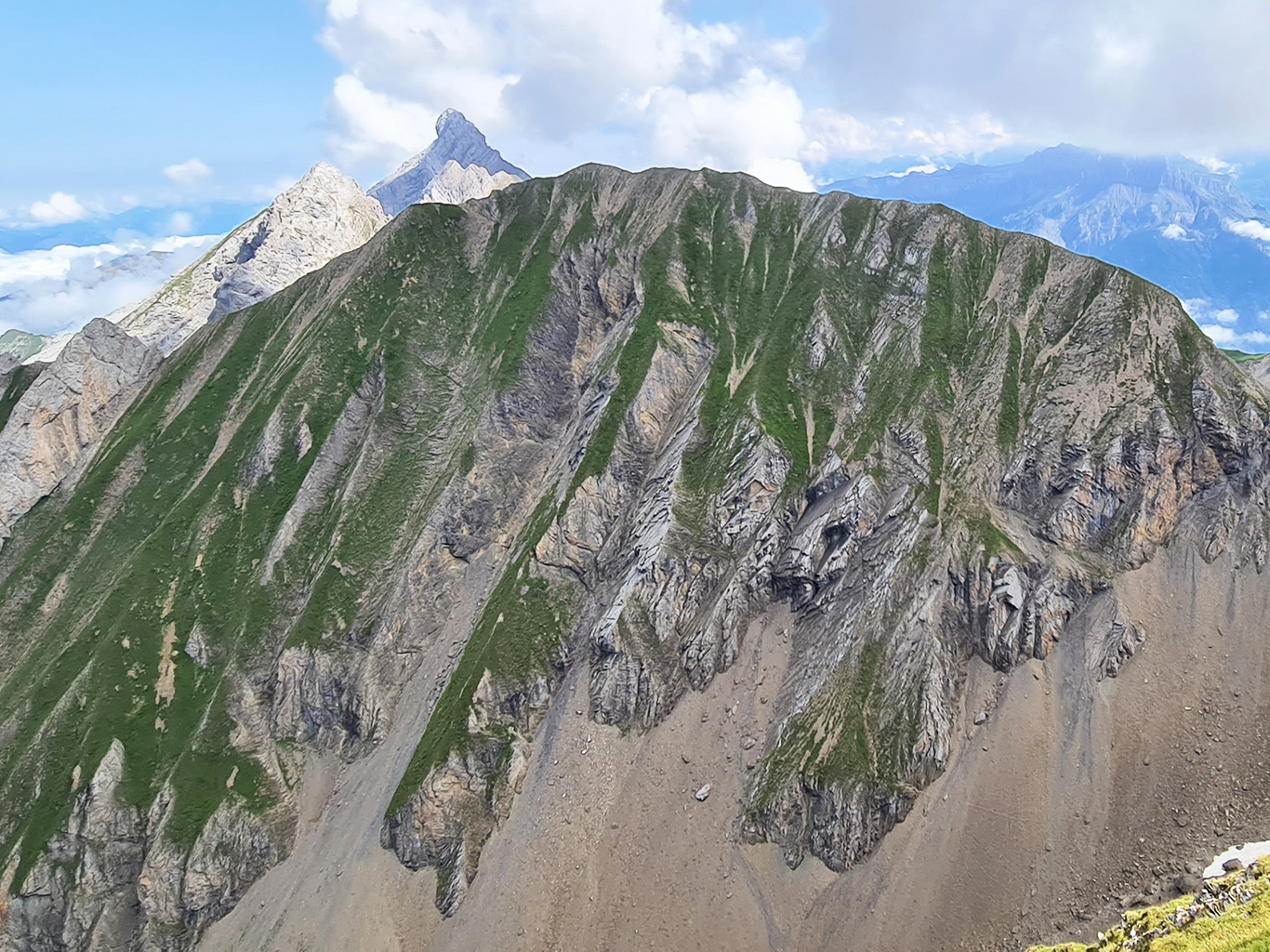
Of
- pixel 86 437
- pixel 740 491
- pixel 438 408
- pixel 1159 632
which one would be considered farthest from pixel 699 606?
pixel 86 437

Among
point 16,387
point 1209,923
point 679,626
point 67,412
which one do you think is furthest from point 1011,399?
point 16,387

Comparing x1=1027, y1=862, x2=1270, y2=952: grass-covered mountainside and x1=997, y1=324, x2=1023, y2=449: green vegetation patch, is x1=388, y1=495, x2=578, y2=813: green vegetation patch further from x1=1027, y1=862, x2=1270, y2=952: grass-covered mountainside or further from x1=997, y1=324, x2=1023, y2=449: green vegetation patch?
x1=1027, y1=862, x2=1270, y2=952: grass-covered mountainside

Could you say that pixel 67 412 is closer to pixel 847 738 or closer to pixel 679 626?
pixel 679 626

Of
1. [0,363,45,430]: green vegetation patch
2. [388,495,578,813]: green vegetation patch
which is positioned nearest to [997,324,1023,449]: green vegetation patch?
[388,495,578,813]: green vegetation patch

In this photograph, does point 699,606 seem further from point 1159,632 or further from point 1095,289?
point 1095,289

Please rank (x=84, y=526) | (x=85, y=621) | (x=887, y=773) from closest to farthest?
1. (x=887, y=773)
2. (x=85, y=621)
3. (x=84, y=526)

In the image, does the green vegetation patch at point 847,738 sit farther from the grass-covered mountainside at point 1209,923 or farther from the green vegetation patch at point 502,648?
the grass-covered mountainside at point 1209,923
